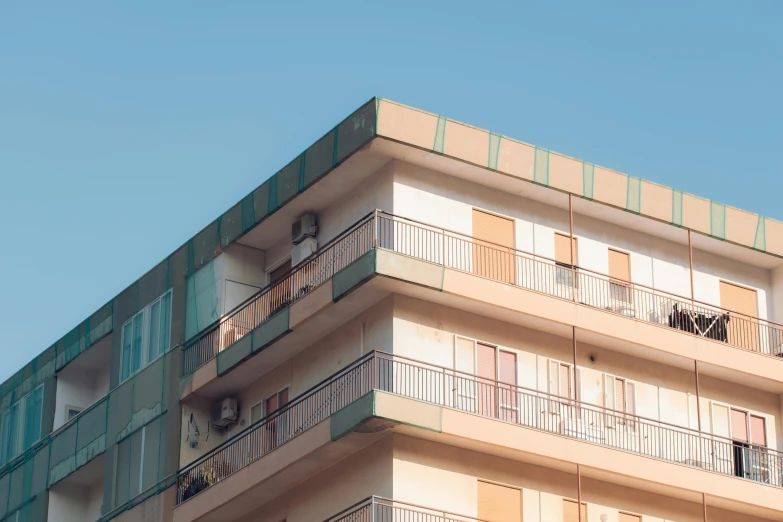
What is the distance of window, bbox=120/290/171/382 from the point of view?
48656mm

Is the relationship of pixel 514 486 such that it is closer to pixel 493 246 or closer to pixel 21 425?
pixel 493 246

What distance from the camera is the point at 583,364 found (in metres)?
44.4

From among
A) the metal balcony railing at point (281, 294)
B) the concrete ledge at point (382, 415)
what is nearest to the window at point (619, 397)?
the concrete ledge at point (382, 415)

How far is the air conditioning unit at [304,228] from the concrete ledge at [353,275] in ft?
11.3

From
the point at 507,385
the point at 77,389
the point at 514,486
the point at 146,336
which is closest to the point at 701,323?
the point at 507,385

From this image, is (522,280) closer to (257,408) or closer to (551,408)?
(551,408)

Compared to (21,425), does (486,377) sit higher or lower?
lower

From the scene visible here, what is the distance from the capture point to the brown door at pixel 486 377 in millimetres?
41844

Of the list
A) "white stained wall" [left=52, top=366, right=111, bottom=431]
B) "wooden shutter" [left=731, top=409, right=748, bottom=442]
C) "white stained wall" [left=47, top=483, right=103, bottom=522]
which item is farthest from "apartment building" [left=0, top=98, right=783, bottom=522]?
"white stained wall" [left=52, top=366, right=111, bottom=431]

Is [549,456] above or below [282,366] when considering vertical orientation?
below

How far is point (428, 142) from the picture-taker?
4231 centimetres

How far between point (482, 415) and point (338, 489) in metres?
3.68

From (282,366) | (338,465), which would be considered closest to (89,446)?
(282,366)

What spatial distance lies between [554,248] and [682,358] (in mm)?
4076
